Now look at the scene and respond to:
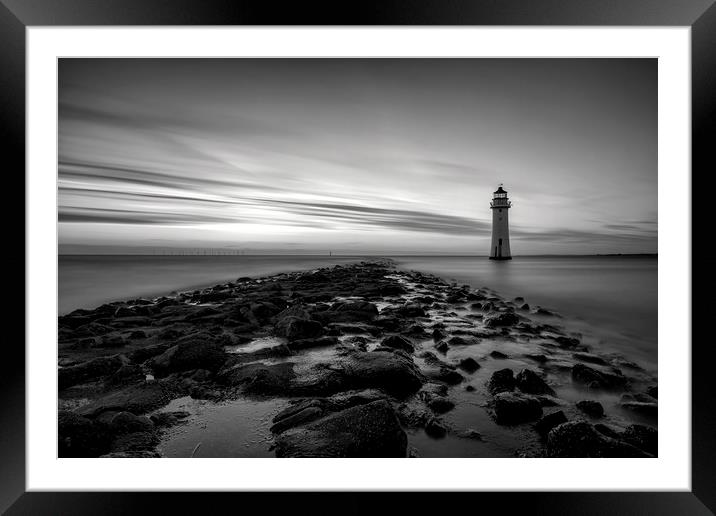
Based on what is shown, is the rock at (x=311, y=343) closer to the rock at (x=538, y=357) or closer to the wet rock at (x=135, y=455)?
the wet rock at (x=135, y=455)

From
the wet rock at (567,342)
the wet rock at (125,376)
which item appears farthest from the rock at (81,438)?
the wet rock at (567,342)

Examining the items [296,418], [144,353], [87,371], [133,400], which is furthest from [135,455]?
[144,353]

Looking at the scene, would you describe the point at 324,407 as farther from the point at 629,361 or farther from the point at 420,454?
the point at 629,361

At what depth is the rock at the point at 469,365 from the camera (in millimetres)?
2729

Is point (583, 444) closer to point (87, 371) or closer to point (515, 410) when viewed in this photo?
point (515, 410)

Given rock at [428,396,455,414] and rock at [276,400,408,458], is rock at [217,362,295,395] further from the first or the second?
rock at [428,396,455,414]

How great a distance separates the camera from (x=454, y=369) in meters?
2.72

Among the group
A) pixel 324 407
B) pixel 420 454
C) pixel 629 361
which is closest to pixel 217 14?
pixel 324 407

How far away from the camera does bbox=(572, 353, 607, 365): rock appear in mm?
3168

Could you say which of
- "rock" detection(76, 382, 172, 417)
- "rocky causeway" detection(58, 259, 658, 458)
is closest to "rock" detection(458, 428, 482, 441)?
"rocky causeway" detection(58, 259, 658, 458)

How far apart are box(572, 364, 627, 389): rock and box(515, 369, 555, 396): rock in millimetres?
415

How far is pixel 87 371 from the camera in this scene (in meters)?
2.49

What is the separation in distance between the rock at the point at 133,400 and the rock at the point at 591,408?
2.78m

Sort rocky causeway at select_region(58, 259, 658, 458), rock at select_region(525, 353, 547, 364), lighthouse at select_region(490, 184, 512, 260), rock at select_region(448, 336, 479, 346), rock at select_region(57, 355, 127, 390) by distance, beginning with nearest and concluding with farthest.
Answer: rocky causeway at select_region(58, 259, 658, 458) → rock at select_region(57, 355, 127, 390) → rock at select_region(525, 353, 547, 364) → rock at select_region(448, 336, 479, 346) → lighthouse at select_region(490, 184, 512, 260)
